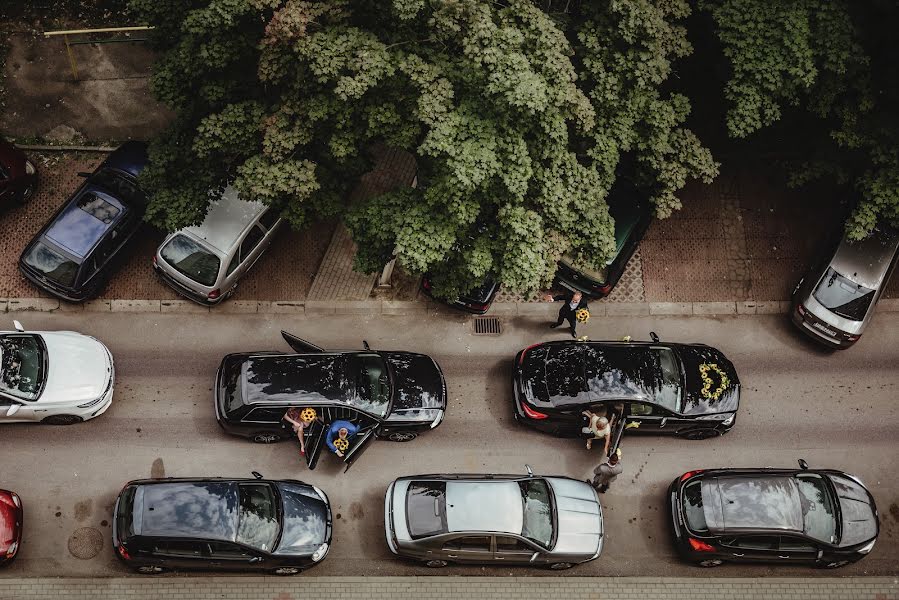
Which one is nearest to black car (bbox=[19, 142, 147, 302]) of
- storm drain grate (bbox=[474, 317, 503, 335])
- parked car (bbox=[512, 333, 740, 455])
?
storm drain grate (bbox=[474, 317, 503, 335])

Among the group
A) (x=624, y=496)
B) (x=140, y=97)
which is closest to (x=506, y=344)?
(x=624, y=496)

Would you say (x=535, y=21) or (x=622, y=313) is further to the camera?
(x=622, y=313)

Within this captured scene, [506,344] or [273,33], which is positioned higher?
[273,33]

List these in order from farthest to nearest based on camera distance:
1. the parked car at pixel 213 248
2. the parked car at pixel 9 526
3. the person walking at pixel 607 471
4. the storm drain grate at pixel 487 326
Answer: the storm drain grate at pixel 487 326 < the parked car at pixel 213 248 < the person walking at pixel 607 471 < the parked car at pixel 9 526

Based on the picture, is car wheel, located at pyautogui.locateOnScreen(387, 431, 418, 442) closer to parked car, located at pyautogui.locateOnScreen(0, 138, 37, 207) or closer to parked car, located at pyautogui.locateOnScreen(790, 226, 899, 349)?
parked car, located at pyautogui.locateOnScreen(790, 226, 899, 349)

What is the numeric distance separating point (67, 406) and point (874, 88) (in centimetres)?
1825

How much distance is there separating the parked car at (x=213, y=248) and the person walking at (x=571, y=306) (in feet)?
24.0

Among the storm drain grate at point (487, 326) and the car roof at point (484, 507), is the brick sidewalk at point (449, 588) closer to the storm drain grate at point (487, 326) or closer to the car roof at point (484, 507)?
the car roof at point (484, 507)

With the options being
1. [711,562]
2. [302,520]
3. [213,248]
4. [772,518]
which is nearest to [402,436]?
[302,520]

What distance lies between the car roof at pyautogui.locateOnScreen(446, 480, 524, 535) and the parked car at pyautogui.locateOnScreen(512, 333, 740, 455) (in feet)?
6.77

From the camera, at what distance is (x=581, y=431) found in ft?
55.7

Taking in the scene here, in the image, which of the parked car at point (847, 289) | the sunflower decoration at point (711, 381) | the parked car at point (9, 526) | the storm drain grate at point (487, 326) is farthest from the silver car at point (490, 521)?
the parked car at point (9, 526)

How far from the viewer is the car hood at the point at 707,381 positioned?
16.5 meters

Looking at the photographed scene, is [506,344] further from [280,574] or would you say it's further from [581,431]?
[280,574]
